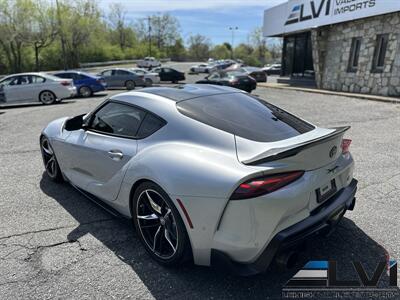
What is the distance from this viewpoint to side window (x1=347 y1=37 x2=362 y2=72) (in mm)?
15110

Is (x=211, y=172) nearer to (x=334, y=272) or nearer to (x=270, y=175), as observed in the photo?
(x=270, y=175)

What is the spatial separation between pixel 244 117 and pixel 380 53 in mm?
14286

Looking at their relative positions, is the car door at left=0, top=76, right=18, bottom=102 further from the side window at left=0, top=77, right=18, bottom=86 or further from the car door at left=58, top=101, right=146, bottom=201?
the car door at left=58, top=101, right=146, bottom=201

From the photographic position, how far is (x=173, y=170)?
237cm

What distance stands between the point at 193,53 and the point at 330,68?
251ft

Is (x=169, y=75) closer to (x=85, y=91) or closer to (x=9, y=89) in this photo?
(x=85, y=91)

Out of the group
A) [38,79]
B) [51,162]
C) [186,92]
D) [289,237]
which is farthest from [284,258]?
[38,79]

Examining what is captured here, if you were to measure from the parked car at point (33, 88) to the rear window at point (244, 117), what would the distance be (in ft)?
41.3

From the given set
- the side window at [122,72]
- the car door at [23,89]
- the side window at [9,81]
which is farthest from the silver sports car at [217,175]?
the side window at [122,72]

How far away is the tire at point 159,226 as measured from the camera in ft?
7.86

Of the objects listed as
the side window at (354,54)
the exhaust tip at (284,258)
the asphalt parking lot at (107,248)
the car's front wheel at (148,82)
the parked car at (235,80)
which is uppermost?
the side window at (354,54)

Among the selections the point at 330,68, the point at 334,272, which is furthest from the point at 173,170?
the point at 330,68

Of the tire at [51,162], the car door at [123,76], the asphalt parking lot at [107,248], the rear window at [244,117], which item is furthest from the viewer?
A: the car door at [123,76]

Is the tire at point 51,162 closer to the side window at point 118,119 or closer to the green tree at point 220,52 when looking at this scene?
the side window at point 118,119
